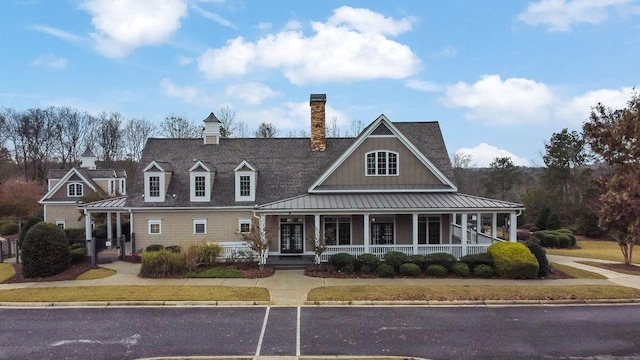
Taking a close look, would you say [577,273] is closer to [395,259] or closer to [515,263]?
[515,263]

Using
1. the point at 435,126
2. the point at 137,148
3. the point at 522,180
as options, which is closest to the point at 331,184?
the point at 435,126

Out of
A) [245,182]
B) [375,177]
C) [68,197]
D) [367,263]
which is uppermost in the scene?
[375,177]

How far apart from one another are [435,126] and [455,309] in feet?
53.9

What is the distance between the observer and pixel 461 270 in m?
19.7

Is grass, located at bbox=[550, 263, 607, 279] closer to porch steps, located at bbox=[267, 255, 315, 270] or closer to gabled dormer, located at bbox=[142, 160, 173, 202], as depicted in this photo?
porch steps, located at bbox=[267, 255, 315, 270]

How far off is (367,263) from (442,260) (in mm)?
3390

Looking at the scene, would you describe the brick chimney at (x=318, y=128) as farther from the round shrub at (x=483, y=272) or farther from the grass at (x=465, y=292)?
the grass at (x=465, y=292)

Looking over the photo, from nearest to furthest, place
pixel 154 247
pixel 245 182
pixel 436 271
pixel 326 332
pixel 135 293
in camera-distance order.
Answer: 1. pixel 326 332
2. pixel 135 293
3. pixel 436 271
4. pixel 154 247
5. pixel 245 182

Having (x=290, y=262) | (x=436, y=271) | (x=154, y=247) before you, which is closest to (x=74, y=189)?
(x=154, y=247)

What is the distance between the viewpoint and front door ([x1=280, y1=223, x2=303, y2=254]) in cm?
2436

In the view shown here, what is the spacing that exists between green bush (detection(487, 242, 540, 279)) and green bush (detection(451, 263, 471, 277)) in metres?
1.36

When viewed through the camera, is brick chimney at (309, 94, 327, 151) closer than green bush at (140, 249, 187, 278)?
No

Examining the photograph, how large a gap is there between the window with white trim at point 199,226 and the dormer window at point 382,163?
31.2 ft

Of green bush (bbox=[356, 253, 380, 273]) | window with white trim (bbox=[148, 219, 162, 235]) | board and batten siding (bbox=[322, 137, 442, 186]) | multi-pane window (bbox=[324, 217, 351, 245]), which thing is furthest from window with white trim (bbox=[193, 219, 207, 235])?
green bush (bbox=[356, 253, 380, 273])
